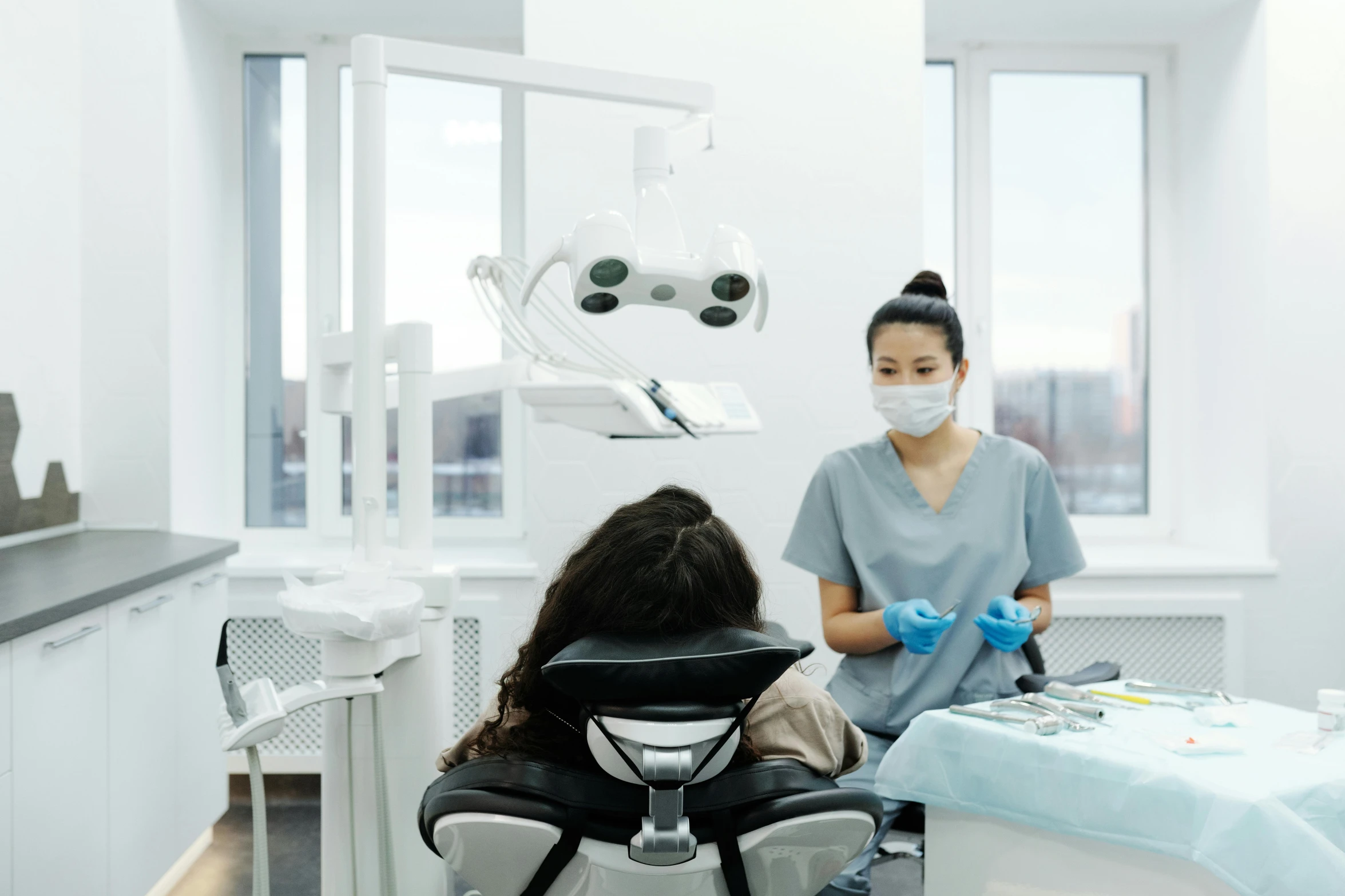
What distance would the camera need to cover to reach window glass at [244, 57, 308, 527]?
321 centimetres

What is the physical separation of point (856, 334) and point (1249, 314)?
120cm

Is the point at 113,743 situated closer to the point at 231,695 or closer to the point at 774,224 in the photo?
the point at 231,695

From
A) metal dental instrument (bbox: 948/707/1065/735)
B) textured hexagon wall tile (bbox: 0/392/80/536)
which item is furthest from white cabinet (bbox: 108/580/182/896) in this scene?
metal dental instrument (bbox: 948/707/1065/735)

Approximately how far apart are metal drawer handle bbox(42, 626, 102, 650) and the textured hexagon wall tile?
0.77 metres

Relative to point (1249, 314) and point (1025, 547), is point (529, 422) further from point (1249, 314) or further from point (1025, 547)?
point (1249, 314)

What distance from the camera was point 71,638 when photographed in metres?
1.79

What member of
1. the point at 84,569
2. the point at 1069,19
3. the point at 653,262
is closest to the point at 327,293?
the point at 84,569

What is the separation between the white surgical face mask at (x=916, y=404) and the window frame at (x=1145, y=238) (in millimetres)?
1443

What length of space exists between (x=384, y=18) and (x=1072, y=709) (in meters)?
2.78

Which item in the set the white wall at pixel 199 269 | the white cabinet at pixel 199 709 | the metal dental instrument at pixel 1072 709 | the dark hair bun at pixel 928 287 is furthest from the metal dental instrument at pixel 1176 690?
the white wall at pixel 199 269

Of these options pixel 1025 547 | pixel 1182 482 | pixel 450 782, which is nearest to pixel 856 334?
pixel 1025 547

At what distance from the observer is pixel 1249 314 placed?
9.70 feet

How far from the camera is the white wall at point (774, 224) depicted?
2.76 meters

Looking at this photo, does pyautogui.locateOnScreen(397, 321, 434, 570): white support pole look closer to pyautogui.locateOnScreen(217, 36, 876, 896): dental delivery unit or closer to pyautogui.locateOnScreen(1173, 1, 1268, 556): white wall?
pyautogui.locateOnScreen(217, 36, 876, 896): dental delivery unit
